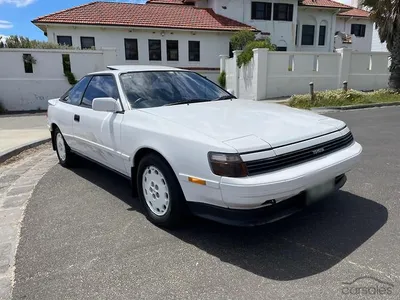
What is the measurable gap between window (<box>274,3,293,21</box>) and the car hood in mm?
24814

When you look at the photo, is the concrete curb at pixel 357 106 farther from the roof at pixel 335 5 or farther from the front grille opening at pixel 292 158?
the roof at pixel 335 5

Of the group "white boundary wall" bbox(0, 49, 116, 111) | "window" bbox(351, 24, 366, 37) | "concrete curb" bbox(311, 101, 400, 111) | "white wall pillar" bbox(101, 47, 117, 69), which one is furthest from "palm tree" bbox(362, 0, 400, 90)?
"window" bbox(351, 24, 366, 37)

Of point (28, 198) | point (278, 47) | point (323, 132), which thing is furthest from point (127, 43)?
point (323, 132)

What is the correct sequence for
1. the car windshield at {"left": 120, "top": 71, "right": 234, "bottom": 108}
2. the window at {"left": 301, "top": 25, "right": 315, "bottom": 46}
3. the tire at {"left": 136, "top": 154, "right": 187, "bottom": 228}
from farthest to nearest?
the window at {"left": 301, "top": 25, "right": 315, "bottom": 46} < the car windshield at {"left": 120, "top": 71, "right": 234, "bottom": 108} < the tire at {"left": 136, "top": 154, "right": 187, "bottom": 228}

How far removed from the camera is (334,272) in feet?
8.36

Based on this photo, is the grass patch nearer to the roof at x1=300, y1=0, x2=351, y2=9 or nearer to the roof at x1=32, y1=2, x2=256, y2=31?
the roof at x1=32, y1=2, x2=256, y2=31

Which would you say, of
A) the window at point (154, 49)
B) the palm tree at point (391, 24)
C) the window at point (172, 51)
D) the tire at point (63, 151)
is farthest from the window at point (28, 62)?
the palm tree at point (391, 24)

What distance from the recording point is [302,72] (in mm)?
17391

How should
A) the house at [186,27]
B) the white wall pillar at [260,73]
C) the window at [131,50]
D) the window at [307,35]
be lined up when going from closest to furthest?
the white wall pillar at [260,73]
the house at [186,27]
the window at [131,50]
the window at [307,35]

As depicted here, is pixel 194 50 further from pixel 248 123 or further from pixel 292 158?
pixel 292 158

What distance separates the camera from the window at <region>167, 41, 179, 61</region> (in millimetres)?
23120

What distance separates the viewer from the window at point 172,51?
23.1 metres

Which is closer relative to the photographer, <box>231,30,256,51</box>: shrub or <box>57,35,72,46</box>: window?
<box>57,35,72,46</box>: window

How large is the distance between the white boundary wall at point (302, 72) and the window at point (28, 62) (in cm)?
1023
